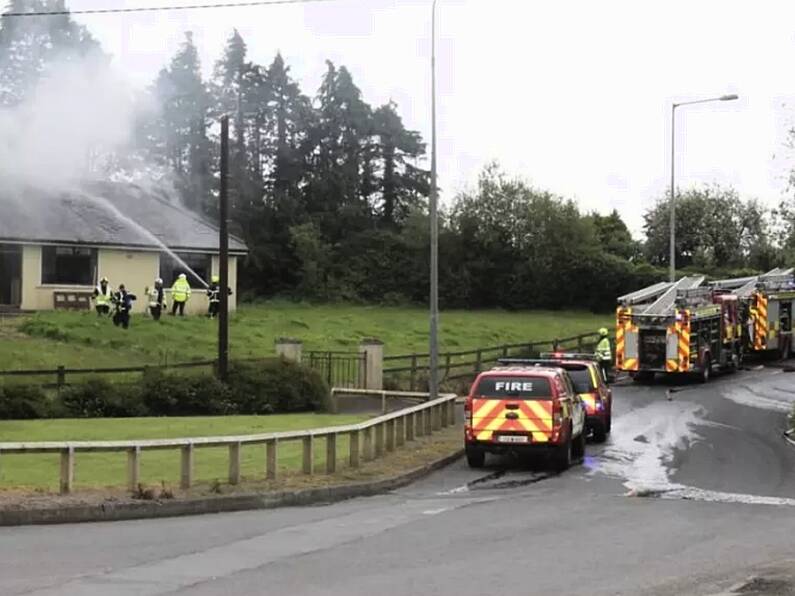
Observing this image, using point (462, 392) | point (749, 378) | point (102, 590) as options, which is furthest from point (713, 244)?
point (102, 590)

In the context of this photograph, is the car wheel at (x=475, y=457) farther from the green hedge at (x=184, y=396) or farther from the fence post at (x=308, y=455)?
the green hedge at (x=184, y=396)

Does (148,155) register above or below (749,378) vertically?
above

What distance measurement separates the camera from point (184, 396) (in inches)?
982

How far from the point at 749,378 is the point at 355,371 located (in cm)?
1284

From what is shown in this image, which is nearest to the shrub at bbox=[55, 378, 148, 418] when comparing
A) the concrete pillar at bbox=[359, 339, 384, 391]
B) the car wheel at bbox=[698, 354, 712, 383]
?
the concrete pillar at bbox=[359, 339, 384, 391]

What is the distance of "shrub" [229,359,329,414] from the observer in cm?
2573

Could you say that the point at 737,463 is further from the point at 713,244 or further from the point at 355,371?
the point at 713,244

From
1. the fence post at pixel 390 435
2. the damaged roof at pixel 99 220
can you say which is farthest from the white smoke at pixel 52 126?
the fence post at pixel 390 435

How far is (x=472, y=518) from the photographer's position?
12.1 m

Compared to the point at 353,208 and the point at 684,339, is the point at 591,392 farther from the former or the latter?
the point at 353,208

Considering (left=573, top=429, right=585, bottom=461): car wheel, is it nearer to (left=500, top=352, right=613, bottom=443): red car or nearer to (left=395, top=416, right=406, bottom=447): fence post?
(left=500, top=352, right=613, bottom=443): red car

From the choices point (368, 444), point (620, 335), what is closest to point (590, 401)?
point (368, 444)

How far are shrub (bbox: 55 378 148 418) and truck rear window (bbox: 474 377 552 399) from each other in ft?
33.1

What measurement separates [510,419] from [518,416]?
142mm
